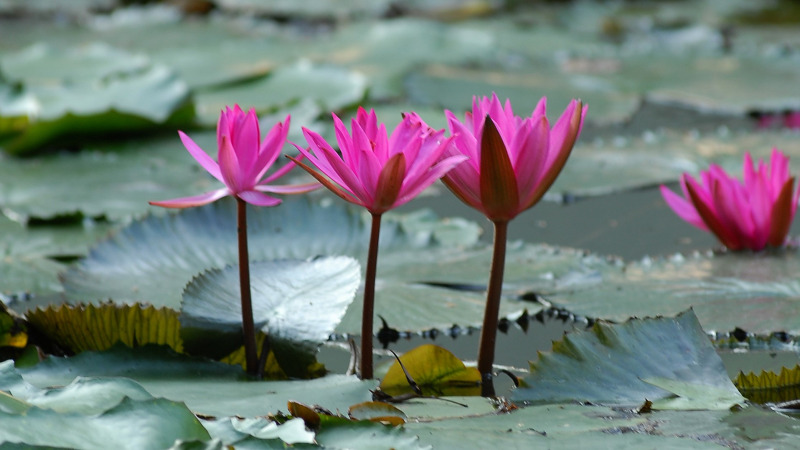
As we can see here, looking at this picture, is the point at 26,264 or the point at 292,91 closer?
the point at 26,264

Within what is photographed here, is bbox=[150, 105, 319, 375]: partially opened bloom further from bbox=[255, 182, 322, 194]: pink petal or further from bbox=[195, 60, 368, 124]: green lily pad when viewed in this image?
bbox=[195, 60, 368, 124]: green lily pad

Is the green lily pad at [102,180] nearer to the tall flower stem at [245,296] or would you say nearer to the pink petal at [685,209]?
the tall flower stem at [245,296]

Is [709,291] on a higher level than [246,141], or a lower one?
→ lower

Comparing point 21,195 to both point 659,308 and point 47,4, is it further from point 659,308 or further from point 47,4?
point 47,4

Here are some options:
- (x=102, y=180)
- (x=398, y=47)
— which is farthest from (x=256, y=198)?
A: (x=398, y=47)

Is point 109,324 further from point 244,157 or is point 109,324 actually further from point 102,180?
point 102,180

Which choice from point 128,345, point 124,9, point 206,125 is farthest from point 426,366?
point 124,9

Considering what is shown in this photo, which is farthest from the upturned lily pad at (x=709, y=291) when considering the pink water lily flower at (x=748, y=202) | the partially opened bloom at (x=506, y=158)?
the partially opened bloom at (x=506, y=158)

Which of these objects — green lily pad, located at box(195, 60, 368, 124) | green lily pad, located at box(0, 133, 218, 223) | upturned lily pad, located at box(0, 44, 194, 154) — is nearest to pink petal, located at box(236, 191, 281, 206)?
green lily pad, located at box(0, 133, 218, 223)
